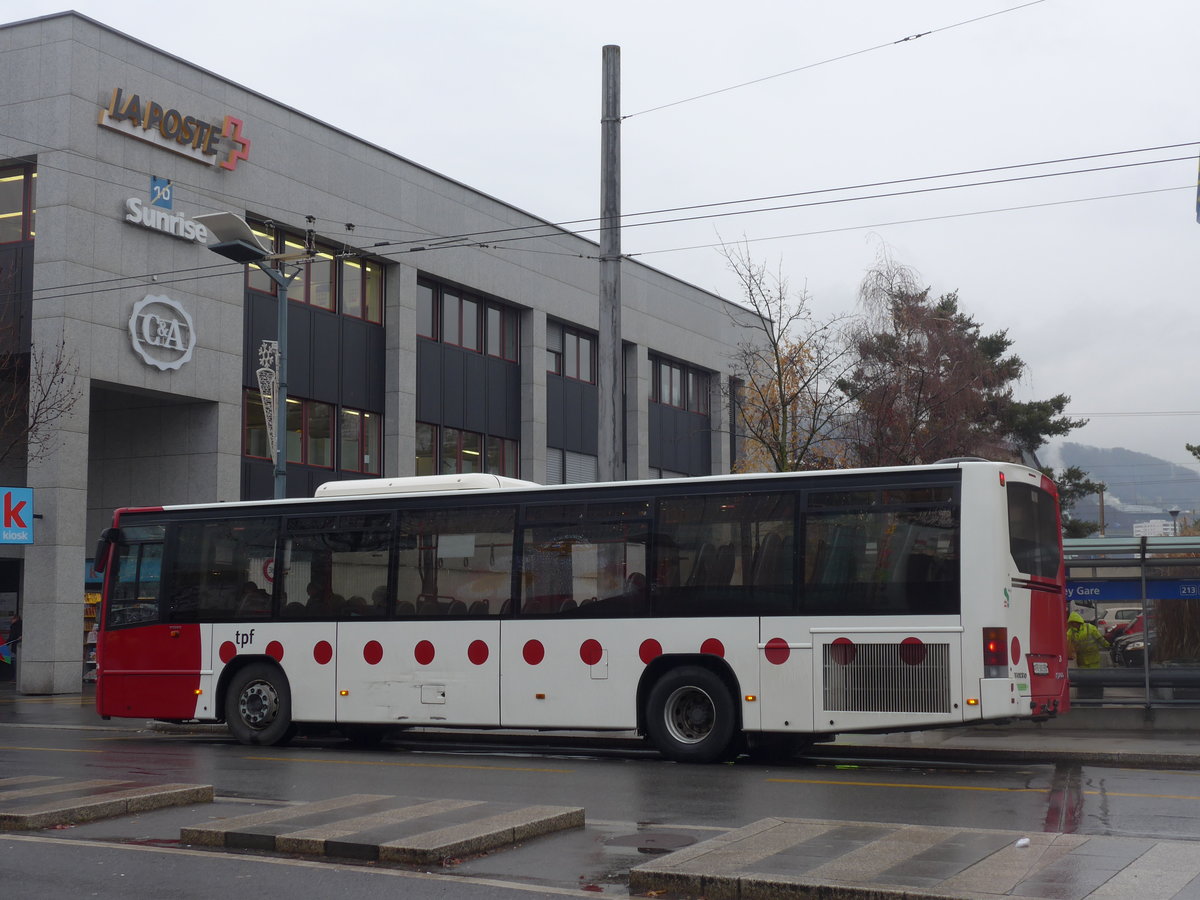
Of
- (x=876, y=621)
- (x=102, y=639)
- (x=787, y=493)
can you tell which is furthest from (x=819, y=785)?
(x=102, y=639)

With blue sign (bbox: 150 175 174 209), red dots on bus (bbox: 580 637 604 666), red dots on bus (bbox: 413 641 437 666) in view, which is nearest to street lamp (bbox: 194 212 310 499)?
red dots on bus (bbox: 413 641 437 666)

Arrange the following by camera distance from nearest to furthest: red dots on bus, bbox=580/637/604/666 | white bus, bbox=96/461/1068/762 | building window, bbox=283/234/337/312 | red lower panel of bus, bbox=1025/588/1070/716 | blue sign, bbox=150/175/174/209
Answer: white bus, bbox=96/461/1068/762 → red lower panel of bus, bbox=1025/588/1070/716 → red dots on bus, bbox=580/637/604/666 → blue sign, bbox=150/175/174/209 → building window, bbox=283/234/337/312

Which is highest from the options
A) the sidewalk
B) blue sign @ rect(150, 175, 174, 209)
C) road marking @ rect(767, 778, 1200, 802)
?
blue sign @ rect(150, 175, 174, 209)

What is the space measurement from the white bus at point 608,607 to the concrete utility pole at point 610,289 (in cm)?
345

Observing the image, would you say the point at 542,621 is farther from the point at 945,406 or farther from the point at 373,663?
the point at 945,406

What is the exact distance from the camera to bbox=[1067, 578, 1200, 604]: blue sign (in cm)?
1864

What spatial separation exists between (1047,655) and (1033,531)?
4.18 ft

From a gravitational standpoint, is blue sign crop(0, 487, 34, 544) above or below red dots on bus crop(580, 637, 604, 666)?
above

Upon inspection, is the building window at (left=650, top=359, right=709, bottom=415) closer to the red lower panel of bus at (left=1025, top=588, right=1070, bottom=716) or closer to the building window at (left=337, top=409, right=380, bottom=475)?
the building window at (left=337, top=409, right=380, bottom=475)

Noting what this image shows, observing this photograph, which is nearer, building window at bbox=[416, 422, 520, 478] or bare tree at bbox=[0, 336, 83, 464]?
bare tree at bbox=[0, 336, 83, 464]

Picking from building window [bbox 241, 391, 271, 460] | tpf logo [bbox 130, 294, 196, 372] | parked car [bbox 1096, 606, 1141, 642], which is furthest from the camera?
building window [bbox 241, 391, 271, 460]

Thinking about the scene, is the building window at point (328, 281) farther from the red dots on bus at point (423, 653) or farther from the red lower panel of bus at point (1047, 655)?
the red lower panel of bus at point (1047, 655)

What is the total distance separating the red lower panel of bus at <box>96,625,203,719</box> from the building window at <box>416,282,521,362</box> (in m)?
19.9

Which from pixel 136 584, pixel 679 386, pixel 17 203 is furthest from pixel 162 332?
pixel 679 386
